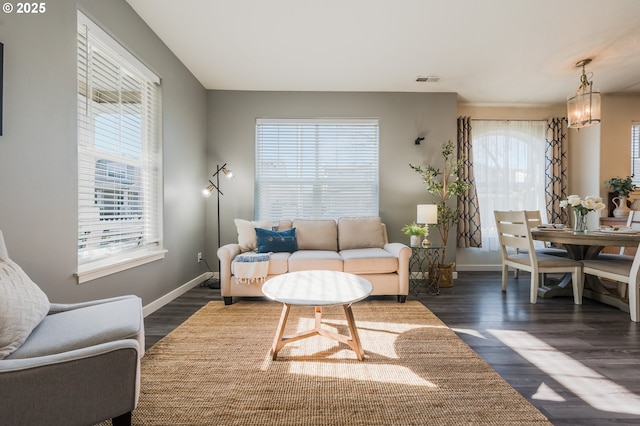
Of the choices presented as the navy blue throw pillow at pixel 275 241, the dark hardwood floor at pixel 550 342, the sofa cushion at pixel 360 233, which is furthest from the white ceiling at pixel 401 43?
the dark hardwood floor at pixel 550 342

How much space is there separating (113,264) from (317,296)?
5.42ft

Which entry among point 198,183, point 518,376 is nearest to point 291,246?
point 198,183

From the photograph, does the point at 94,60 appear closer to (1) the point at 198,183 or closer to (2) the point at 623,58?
(1) the point at 198,183

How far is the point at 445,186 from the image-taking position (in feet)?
13.9

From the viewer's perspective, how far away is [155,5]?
2.57m

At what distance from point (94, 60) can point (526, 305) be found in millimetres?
4510

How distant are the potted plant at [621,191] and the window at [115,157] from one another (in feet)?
19.9

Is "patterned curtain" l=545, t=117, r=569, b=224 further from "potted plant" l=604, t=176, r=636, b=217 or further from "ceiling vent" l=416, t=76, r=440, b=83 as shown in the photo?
"ceiling vent" l=416, t=76, r=440, b=83

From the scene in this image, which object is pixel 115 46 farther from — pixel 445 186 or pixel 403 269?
pixel 445 186

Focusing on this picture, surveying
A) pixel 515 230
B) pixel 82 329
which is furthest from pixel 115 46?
pixel 515 230

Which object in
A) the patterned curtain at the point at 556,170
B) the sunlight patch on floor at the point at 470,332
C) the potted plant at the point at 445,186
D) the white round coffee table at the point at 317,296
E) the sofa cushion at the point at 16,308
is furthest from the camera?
the patterned curtain at the point at 556,170

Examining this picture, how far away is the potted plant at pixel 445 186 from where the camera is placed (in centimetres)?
401

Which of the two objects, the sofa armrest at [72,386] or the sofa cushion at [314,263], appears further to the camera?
the sofa cushion at [314,263]

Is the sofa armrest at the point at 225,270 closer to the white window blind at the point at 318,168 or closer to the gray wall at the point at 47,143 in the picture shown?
the gray wall at the point at 47,143
